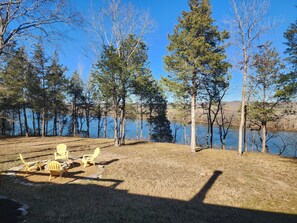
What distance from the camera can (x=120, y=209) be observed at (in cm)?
517

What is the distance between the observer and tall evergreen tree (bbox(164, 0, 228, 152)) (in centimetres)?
1346

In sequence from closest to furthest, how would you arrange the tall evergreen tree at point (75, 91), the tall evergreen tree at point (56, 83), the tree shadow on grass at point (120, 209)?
1. the tree shadow on grass at point (120, 209)
2. the tall evergreen tree at point (56, 83)
3. the tall evergreen tree at point (75, 91)

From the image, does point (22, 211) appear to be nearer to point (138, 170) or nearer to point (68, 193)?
point (68, 193)

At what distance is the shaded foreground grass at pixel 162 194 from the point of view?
4.96m

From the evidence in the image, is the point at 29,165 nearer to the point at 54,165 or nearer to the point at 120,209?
the point at 54,165

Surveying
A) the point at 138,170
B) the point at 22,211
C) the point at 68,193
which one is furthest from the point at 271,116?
the point at 22,211

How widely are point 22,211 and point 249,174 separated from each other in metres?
8.71

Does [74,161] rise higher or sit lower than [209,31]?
lower

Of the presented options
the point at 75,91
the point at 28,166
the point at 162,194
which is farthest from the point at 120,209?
the point at 75,91

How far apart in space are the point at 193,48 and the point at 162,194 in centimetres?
1025

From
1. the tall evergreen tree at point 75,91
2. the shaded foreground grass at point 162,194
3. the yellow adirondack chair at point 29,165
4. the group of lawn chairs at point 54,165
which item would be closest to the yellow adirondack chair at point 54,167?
the group of lawn chairs at point 54,165

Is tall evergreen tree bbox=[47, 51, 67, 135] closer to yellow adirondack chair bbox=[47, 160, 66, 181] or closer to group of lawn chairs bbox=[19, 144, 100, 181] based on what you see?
group of lawn chairs bbox=[19, 144, 100, 181]

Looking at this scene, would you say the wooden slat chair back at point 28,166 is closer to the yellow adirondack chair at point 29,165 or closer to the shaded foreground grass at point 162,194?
the yellow adirondack chair at point 29,165

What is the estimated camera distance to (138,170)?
30.0 feet
